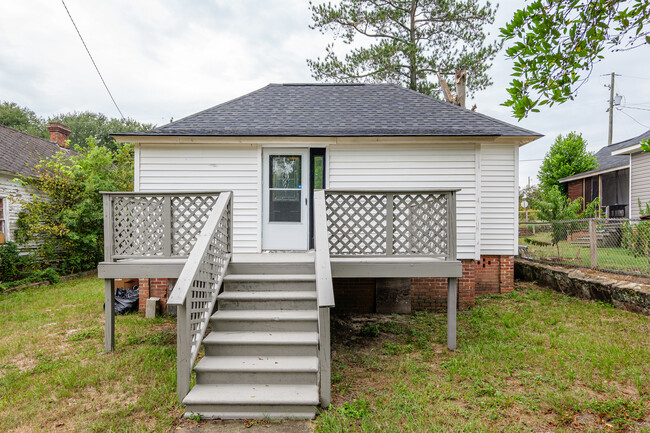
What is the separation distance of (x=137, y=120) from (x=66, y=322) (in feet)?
107

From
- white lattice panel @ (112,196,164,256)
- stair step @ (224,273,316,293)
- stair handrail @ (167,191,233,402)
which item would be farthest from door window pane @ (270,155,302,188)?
stair step @ (224,273,316,293)

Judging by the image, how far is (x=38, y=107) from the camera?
35.2 m

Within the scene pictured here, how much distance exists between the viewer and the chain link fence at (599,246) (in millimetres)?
6508

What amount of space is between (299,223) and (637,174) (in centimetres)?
1391

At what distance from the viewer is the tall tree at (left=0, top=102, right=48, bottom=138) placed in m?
Result: 29.6

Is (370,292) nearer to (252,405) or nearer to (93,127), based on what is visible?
(252,405)

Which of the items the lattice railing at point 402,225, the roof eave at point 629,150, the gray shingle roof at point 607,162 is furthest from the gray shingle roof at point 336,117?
the gray shingle roof at point 607,162

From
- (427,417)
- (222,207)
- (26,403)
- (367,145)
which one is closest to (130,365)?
(26,403)

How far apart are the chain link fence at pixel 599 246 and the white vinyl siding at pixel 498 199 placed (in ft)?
4.72

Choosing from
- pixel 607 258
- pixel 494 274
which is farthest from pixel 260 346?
pixel 607 258

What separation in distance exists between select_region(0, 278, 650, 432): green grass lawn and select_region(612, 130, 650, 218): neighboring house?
31.8ft

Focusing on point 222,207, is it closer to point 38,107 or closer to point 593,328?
point 593,328

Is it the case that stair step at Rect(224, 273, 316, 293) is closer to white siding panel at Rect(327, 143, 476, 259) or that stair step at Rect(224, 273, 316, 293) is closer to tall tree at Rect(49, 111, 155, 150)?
white siding panel at Rect(327, 143, 476, 259)

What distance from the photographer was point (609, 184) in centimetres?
1628
